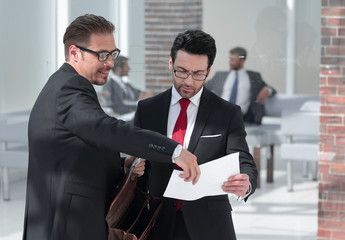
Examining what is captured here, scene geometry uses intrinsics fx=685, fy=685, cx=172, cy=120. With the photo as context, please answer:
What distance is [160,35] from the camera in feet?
17.0

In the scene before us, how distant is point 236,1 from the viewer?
5.40 m

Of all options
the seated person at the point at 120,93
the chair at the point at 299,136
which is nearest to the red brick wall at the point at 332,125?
the seated person at the point at 120,93

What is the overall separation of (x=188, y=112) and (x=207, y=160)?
0.69 feet

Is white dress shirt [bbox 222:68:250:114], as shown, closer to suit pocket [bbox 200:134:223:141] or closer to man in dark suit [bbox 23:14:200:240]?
suit pocket [bbox 200:134:223:141]

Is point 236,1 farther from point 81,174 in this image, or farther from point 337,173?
point 81,174

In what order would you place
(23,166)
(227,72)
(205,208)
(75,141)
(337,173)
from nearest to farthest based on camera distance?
(75,141)
(205,208)
(337,173)
(23,166)
(227,72)

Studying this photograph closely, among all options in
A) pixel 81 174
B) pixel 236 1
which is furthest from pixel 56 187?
pixel 236 1

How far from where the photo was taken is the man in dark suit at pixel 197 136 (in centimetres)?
247

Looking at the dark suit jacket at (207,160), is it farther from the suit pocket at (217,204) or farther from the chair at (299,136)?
the chair at (299,136)

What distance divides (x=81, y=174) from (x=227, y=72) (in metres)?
3.63

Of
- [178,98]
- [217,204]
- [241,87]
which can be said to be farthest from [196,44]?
[241,87]

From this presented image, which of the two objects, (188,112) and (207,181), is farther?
(188,112)

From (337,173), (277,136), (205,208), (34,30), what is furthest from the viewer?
(277,136)

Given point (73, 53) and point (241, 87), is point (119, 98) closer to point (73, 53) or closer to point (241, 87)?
point (241, 87)
